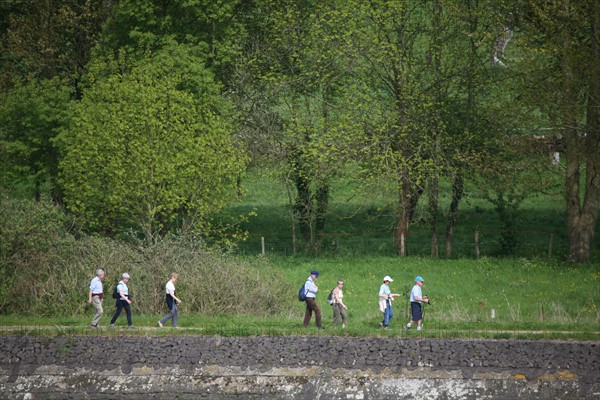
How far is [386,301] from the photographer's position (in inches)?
1188

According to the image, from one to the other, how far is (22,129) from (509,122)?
70.9 ft

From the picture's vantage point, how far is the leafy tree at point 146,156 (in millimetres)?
41062

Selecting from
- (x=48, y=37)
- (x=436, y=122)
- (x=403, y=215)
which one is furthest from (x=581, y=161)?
(x=48, y=37)

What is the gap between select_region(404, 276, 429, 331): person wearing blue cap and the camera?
97.2 feet

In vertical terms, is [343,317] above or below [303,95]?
below

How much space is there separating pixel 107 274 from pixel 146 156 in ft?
23.9

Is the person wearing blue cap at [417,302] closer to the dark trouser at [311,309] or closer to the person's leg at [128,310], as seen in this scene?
the dark trouser at [311,309]

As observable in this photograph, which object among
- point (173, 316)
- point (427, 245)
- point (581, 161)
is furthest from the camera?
point (427, 245)

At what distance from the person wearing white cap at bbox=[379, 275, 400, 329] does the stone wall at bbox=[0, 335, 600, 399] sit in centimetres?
137

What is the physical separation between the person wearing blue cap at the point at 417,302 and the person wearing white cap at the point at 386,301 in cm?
55

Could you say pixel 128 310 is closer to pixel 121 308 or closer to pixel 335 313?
pixel 121 308

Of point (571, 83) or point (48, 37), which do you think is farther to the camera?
point (48, 37)

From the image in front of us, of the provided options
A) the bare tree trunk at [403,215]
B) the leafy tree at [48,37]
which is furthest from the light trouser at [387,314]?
the leafy tree at [48,37]

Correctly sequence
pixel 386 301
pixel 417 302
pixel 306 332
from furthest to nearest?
1. pixel 386 301
2. pixel 417 302
3. pixel 306 332
